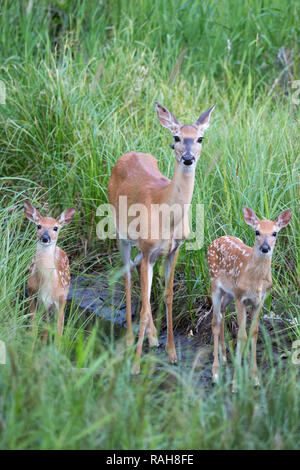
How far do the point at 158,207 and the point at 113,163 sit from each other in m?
1.60

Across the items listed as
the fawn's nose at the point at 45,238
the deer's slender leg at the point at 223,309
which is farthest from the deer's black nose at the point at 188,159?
the fawn's nose at the point at 45,238

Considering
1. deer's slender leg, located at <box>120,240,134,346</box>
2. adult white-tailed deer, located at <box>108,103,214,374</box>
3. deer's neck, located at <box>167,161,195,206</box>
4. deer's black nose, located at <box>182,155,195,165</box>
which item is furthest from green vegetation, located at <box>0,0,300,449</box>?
deer's black nose, located at <box>182,155,195,165</box>

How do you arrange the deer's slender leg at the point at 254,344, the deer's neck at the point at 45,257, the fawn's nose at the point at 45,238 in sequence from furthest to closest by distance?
the deer's neck at the point at 45,257 < the fawn's nose at the point at 45,238 < the deer's slender leg at the point at 254,344

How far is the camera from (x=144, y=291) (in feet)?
17.3

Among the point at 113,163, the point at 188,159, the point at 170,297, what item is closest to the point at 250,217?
the point at 188,159

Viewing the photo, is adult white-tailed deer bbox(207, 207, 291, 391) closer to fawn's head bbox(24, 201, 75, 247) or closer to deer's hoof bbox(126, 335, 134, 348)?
deer's hoof bbox(126, 335, 134, 348)

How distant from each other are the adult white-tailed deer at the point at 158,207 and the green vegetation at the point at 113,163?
323 mm

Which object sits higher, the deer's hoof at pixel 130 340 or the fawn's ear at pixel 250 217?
the fawn's ear at pixel 250 217

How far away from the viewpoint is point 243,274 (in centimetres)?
488

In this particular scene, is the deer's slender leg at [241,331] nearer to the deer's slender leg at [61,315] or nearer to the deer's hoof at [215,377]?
the deer's hoof at [215,377]

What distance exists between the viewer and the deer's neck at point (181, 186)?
5.04 meters

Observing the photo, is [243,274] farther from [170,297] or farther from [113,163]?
[113,163]

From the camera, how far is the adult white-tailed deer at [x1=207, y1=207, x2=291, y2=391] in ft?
15.7
